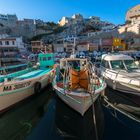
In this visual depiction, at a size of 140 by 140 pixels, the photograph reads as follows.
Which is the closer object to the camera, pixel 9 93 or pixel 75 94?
pixel 75 94

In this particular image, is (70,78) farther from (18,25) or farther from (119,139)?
(18,25)

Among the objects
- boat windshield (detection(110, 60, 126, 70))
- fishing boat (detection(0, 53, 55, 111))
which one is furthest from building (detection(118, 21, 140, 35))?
fishing boat (detection(0, 53, 55, 111))

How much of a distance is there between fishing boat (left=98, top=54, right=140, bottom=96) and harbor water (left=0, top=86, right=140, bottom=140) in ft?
8.38

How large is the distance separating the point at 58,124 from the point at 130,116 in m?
3.89

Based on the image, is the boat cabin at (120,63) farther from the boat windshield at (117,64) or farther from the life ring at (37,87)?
the life ring at (37,87)

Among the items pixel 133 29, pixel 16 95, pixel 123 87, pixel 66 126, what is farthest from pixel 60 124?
pixel 133 29

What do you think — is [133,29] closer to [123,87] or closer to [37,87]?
[123,87]

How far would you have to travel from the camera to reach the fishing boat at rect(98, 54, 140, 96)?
11180 millimetres

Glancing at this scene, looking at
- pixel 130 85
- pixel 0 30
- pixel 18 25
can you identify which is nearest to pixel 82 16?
pixel 18 25

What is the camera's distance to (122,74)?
1200 cm

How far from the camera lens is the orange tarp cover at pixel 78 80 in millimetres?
9124

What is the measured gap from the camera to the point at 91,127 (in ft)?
24.9

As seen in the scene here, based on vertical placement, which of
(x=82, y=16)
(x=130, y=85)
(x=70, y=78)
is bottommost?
(x=130, y=85)

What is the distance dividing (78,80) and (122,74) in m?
4.36
